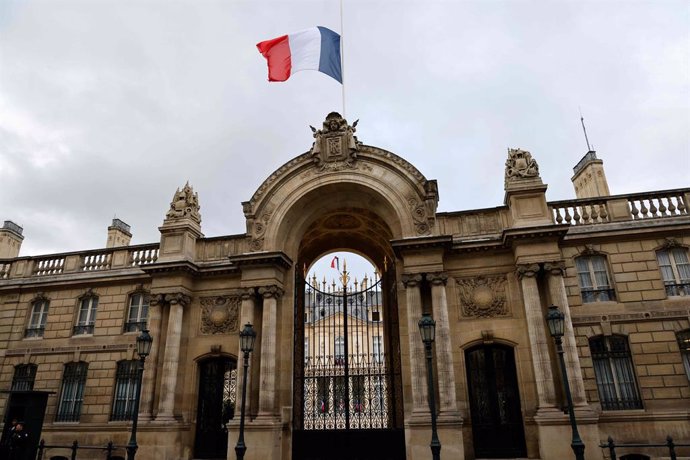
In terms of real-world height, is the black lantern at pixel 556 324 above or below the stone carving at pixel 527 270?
below

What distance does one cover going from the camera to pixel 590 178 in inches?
948

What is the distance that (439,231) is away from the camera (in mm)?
18422

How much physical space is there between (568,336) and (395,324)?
7.68 meters

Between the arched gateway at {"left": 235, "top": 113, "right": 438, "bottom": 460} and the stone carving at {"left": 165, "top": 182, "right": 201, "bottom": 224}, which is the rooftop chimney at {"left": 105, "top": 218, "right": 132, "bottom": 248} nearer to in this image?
the stone carving at {"left": 165, "top": 182, "right": 201, "bottom": 224}

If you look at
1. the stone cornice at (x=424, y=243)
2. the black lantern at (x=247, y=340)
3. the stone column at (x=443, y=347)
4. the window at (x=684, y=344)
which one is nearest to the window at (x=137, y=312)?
the black lantern at (x=247, y=340)

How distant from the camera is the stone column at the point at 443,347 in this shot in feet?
52.7

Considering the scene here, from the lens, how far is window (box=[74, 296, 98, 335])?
22.1 metres

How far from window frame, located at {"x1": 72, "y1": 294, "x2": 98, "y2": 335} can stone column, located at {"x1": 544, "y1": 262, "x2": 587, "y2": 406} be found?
782 inches

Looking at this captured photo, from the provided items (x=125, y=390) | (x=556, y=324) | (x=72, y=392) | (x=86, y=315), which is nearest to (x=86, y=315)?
(x=86, y=315)

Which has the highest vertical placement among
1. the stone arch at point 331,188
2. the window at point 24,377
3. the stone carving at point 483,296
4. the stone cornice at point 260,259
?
the stone arch at point 331,188

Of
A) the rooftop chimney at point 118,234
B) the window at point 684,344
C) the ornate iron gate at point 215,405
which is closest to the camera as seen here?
the window at point 684,344

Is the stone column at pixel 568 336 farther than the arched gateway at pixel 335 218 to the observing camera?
No

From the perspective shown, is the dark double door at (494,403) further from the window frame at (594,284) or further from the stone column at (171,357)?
the stone column at (171,357)

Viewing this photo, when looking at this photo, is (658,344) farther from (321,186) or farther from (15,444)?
(15,444)
